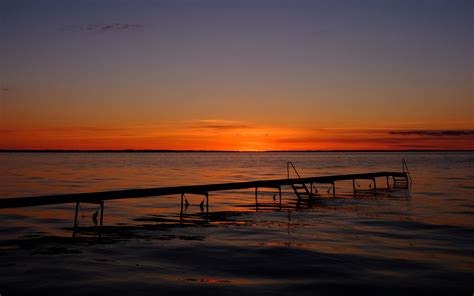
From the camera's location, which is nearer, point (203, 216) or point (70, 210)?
point (203, 216)

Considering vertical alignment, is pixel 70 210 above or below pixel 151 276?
above

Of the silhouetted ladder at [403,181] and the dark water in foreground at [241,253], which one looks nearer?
the dark water in foreground at [241,253]

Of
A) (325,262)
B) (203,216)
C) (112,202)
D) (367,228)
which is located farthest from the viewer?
(112,202)

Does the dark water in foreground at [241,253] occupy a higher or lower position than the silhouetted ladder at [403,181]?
lower

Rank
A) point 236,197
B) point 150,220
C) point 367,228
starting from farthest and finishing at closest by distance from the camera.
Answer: point 236,197
point 150,220
point 367,228

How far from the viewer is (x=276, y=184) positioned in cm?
2991

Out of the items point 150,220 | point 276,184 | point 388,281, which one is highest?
point 276,184

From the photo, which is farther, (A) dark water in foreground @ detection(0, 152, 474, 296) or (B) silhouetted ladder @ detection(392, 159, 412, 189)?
(B) silhouetted ladder @ detection(392, 159, 412, 189)

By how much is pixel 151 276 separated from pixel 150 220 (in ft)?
33.7

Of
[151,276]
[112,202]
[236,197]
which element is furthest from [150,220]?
[236,197]

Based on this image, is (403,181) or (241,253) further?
(403,181)

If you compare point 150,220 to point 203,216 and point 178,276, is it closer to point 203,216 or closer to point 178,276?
point 203,216

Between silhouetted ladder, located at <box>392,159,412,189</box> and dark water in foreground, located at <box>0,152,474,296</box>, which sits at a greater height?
silhouetted ladder, located at <box>392,159,412,189</box>

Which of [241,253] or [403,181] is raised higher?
[403,181]
